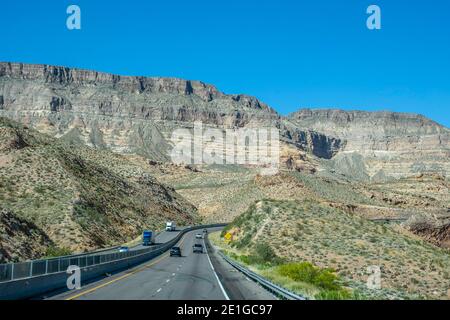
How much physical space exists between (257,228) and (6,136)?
1547 inches

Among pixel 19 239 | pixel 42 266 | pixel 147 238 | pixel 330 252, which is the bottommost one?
pixel 147 238

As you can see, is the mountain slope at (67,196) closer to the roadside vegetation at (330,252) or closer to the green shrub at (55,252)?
the green shrub at (55,252)

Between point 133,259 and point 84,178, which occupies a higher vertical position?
point 84,178

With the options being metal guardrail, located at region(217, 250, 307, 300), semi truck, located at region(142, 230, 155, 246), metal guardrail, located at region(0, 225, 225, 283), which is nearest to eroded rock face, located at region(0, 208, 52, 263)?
semi truck, located at region(142, 230, 155, 246)

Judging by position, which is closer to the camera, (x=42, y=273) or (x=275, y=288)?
(x=275, y=288)

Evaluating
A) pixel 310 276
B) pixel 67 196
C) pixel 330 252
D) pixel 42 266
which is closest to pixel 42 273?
pixel 42 266

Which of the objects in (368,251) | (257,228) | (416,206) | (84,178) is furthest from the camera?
(416,206)

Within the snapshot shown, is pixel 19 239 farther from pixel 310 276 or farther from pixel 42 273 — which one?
pixel 42 273

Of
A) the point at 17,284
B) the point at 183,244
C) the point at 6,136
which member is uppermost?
the point at 6,136

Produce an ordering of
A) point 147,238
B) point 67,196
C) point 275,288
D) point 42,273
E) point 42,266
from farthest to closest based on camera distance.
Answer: point 67,196
point 147,238
point 42,266
point 42,273
point 275,288

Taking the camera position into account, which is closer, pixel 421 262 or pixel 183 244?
pixel 421 262

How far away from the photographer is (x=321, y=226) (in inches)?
2331
